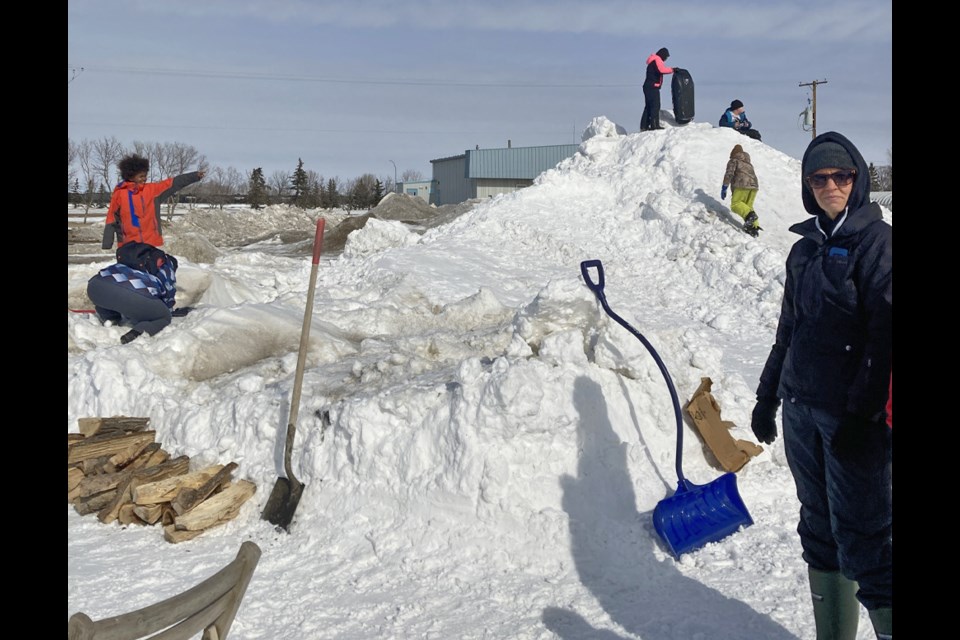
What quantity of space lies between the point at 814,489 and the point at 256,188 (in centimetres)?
4555

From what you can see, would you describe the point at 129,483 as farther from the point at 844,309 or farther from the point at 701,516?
the point at 844,309

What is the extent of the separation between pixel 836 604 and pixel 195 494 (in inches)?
133

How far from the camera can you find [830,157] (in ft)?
8.46

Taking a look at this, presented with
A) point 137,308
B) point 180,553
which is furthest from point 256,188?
point 180,553

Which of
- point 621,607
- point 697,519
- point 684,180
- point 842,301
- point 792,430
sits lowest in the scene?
point 621,607

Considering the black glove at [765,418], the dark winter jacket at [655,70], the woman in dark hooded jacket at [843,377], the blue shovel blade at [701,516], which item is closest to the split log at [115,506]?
the blue shovel blade at [701,516]

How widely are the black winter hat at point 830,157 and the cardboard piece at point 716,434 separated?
2.42 meters

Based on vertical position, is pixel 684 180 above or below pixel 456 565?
above

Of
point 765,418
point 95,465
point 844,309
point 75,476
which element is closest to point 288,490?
point 95,465

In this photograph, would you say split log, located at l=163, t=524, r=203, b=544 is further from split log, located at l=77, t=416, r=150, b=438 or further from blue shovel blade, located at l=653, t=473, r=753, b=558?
blue shovel blade, located at l=653, t=473, r=753, b=558

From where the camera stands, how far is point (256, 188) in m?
45.4

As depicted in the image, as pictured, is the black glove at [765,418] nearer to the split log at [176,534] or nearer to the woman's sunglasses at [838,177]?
the woman's sunglasses at [838,177]

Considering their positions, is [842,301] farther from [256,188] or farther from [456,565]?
[256,188]

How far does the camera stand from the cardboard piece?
470 cm
